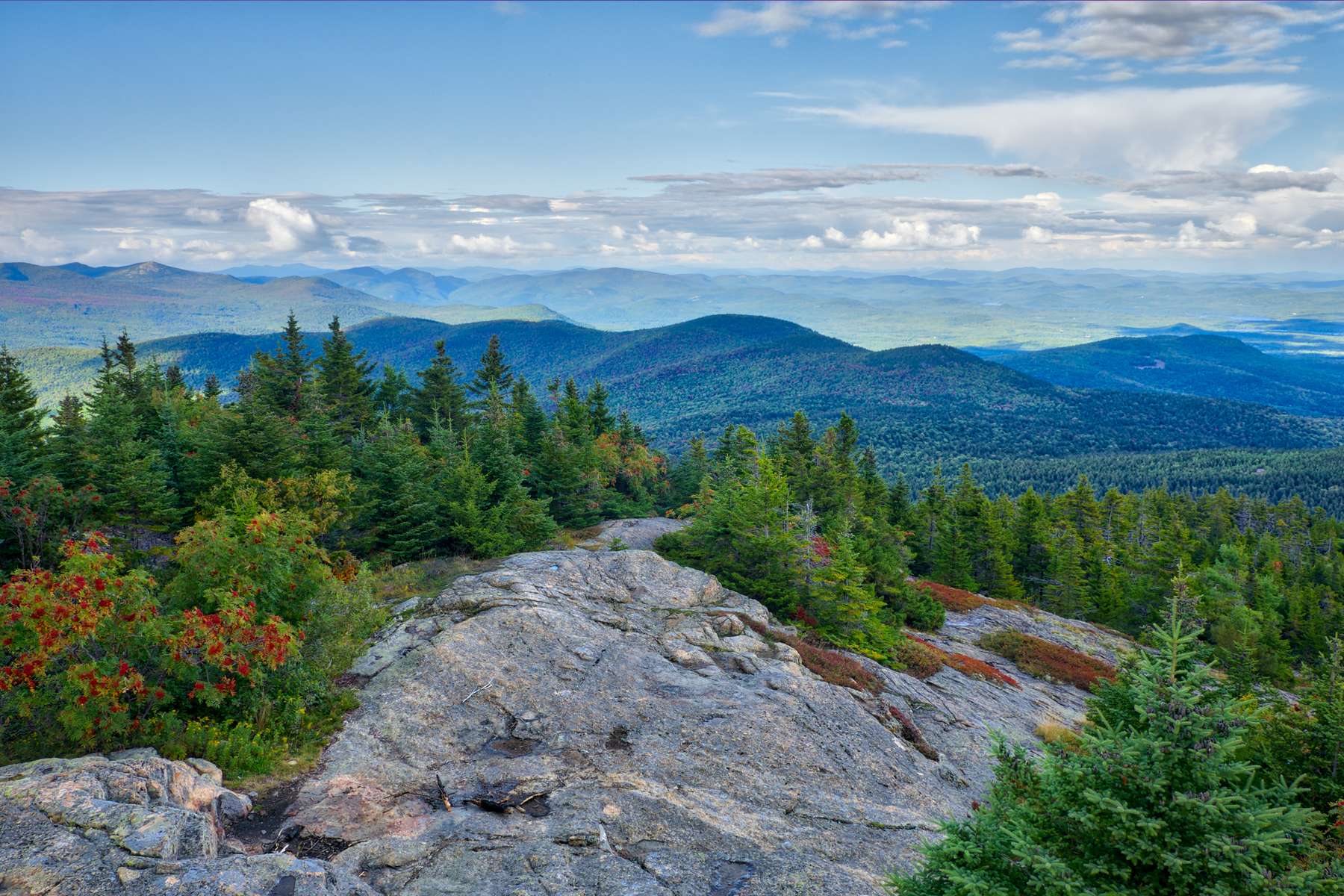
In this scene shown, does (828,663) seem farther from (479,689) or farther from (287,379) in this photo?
(287,379)

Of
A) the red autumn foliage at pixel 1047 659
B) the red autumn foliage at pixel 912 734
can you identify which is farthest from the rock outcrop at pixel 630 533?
the red autumn foliage at pixel 1047 659

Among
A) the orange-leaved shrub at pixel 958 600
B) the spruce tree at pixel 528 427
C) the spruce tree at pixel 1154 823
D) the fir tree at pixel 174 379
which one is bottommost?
the orange-leaved shrub at pixel 958 600

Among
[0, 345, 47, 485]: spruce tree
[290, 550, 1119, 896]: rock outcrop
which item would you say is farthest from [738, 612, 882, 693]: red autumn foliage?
[0, 345, 47, 485]: spruce tree

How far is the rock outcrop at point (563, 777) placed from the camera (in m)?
10.0

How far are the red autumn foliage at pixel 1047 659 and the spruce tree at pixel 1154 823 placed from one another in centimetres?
3365

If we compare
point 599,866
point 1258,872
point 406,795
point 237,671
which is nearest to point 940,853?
point 1258,872

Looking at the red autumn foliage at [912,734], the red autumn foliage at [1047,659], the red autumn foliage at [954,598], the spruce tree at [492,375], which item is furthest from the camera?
the spruce tree at [492,375]

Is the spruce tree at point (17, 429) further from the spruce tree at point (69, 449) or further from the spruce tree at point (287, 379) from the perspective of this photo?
the spruce tree at point (287, 379)

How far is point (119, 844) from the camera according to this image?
9.43 meters

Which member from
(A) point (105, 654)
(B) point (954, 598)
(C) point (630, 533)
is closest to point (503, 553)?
(C) point (630, 533)

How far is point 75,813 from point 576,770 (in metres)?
8.40

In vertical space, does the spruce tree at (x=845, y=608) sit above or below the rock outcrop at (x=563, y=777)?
below

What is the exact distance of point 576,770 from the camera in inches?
579

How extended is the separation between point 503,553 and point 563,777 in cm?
1878
